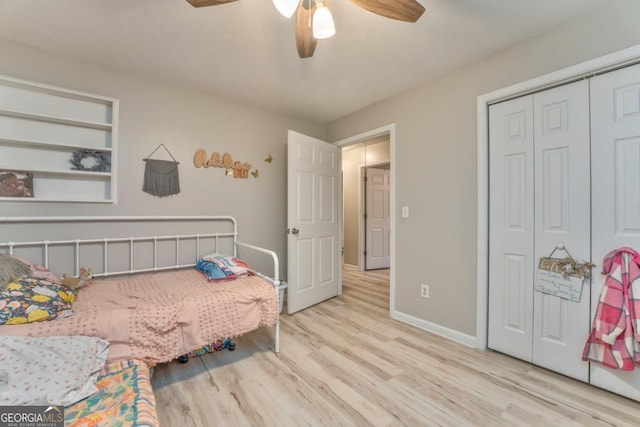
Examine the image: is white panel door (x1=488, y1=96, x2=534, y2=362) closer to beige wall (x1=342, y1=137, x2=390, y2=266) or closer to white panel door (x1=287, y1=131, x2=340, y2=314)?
white panel door (x1=287, y1=131, x2=340, y2=314)

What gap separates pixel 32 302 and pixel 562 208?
314 centimetres

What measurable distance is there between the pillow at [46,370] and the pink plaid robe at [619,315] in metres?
2.63

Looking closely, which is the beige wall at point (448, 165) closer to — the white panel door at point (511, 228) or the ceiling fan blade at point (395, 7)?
the white panel door at point (511, 228)

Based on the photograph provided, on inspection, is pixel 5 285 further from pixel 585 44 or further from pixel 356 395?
pixel 585 44

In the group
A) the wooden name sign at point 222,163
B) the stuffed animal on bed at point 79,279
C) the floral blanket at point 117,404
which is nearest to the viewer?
the floral blanket at point 117,404

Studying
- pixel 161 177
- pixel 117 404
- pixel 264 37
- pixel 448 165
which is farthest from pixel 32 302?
pixel 448 165

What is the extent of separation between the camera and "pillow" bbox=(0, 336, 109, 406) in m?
0.99

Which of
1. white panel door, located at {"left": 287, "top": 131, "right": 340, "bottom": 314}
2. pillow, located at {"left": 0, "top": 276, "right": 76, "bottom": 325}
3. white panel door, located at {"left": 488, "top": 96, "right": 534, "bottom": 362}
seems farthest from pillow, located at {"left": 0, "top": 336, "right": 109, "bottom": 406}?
white panel door, located at {"left": 488, "top": 96, "right": 534, "bottom": 362}

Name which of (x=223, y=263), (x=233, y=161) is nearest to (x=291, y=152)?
(x=233, y=161)

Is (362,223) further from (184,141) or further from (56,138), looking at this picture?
(56,138)

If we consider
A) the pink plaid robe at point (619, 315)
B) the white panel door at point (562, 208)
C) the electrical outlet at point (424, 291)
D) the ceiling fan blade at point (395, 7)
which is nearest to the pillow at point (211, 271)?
the electrical outlet at point (424, 291)

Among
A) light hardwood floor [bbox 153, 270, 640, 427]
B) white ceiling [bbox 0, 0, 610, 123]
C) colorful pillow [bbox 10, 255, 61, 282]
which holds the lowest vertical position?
light hardwood floor [bbox 153, 270, 640, 427]

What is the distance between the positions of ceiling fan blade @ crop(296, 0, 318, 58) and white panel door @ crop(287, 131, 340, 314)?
129cm

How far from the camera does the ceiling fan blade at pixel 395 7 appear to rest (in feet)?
4.02
